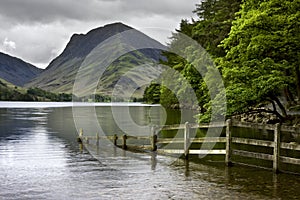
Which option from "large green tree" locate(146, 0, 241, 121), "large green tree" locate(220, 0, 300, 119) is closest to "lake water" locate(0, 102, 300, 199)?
"large green tree" locate(220, 0, 300, 119)

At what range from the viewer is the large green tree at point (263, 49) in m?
21.8

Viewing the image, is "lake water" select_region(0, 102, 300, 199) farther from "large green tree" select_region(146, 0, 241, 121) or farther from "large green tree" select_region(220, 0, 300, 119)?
"large green tree" select_region(146, 0, 241, 121)

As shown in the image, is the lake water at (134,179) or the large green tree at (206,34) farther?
the large green tree at (206,34)

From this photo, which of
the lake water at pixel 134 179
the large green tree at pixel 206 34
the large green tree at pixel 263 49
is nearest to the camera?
the lake water at pixel 134 179

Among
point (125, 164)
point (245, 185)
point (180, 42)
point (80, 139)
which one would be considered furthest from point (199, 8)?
point (245, 185)

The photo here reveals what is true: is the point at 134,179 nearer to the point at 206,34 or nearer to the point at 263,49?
the point at 263,49

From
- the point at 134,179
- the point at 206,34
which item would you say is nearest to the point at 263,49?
the point at 134,179

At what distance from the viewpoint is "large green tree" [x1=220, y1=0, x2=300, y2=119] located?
859 inches

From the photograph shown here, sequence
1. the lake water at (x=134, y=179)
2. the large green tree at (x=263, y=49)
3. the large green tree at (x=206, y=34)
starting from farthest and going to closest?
the large green tree at (x=206, y=34)
the large green tree at (x=263, y=49)
the lake water at (x=134, y=179)

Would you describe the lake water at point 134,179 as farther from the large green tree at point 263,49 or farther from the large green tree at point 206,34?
the large green tree at point 206,34

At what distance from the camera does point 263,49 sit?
2231cm

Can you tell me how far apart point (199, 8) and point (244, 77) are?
37761 millimetres

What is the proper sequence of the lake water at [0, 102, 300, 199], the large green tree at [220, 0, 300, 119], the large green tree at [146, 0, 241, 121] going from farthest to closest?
the large green tree at [146, 0, 241, 121] → the large green tree at [220, 0, 300, 119] → the lake water at [0, 102, 300, 199]

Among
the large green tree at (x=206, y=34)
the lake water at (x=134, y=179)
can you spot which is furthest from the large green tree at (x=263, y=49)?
the lake water at (x=134, y=179)
